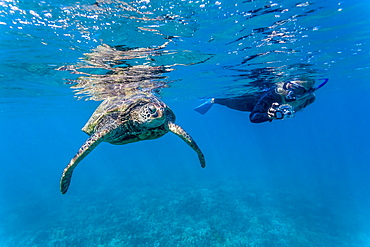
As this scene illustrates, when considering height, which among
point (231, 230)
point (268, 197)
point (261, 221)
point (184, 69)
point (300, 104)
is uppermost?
point (184, 69)

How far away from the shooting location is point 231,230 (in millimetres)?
14039

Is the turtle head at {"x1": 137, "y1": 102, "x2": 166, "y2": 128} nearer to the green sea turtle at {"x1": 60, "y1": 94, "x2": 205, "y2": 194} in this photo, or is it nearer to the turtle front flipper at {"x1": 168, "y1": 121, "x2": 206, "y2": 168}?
the green sea turtle at {"x1": 60, "y1": 94, "x2": 205, "y2": 194}

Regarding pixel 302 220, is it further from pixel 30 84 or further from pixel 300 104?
pixel 30 84

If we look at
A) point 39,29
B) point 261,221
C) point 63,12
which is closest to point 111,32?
point 63,12

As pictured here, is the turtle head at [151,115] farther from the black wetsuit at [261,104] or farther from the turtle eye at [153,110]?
the black wetsuit at [261,104]

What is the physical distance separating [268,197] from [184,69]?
16.3 m

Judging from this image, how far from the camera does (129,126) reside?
21.3 feet

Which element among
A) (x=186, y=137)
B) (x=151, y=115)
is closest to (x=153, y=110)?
(x=151, y=115)

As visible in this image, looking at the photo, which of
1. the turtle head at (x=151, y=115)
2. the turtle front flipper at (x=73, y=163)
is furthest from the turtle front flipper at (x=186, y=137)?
the turtle front flipper at (x=73, y=163)

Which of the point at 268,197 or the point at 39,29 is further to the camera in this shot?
the point at 268,197

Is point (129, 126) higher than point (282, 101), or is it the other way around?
point (129, 126)

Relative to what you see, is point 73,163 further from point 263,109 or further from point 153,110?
point 263,109

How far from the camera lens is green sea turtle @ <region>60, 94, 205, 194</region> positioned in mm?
5229

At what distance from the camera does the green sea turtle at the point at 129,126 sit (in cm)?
523
